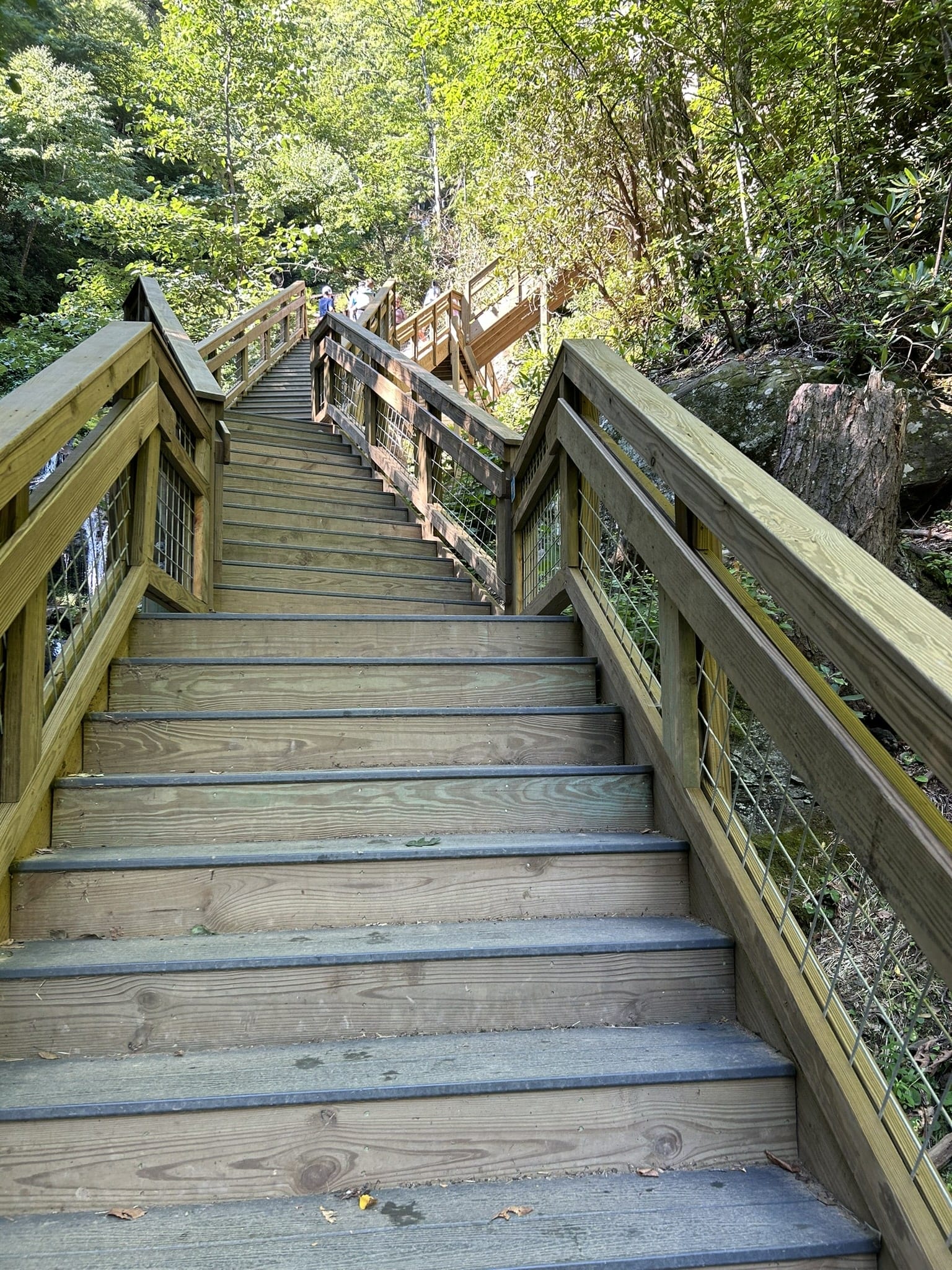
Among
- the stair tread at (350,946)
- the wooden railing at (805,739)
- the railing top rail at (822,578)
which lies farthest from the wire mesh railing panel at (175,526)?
the railing top rail at (822,578)

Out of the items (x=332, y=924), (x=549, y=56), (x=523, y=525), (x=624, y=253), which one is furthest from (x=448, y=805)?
(x=549, y=56)

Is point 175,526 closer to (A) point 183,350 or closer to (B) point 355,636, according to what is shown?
(A) point 183,350

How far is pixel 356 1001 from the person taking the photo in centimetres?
158

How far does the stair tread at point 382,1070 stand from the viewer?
1323 mm

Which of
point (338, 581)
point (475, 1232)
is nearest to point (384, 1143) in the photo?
point (475, 1232)

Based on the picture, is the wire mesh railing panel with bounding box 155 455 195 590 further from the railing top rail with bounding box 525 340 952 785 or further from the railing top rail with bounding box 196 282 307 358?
the railing top rail with bounding box 525 340 952 785

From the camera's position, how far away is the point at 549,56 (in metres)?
7.26

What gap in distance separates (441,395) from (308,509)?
1436 mm

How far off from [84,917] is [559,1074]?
1.02 metres

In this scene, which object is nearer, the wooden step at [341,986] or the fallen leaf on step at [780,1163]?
the fallen leaf on step at [780,1163]

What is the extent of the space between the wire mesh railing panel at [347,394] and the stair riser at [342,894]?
17.7 feet

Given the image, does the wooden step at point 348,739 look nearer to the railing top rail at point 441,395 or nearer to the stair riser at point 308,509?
the railing top rail at point 441,395

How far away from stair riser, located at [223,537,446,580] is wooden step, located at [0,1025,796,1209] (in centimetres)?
305

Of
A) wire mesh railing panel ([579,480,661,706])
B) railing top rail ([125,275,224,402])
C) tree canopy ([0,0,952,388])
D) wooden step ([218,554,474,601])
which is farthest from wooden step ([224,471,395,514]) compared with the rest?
tree canopy ([0,0,952,388])
